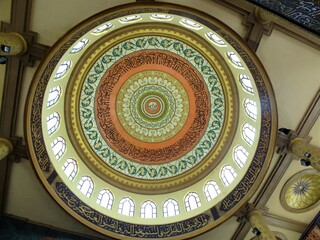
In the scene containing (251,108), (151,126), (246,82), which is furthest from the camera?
(151,126)

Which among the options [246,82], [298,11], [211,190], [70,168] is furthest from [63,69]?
[298,11]

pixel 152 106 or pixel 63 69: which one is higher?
pixel 63 69

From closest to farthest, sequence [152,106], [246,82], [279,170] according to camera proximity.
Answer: [279,170], [246,82], [152,106]

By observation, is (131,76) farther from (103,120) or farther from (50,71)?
(50,71)

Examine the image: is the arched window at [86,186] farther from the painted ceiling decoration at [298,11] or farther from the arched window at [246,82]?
the painted ceiling decoration at [298,11]

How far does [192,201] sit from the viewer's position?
1159 cm

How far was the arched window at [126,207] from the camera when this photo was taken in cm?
1131

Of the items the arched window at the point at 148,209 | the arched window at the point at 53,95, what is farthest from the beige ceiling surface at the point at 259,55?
the arched window at the point at 148,209

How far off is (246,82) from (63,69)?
20.2ft

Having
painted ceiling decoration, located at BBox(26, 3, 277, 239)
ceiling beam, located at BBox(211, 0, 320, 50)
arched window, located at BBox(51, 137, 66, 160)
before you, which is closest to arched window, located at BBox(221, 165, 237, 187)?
painted ceiling decoration, located at BBox(26, 3, 277, 239)

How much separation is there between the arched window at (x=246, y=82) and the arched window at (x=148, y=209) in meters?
5.62

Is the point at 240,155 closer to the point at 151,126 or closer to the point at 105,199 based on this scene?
the point at 151,126

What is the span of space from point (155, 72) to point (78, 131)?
154 inches

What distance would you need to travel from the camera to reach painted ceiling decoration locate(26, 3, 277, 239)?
9.55 m
